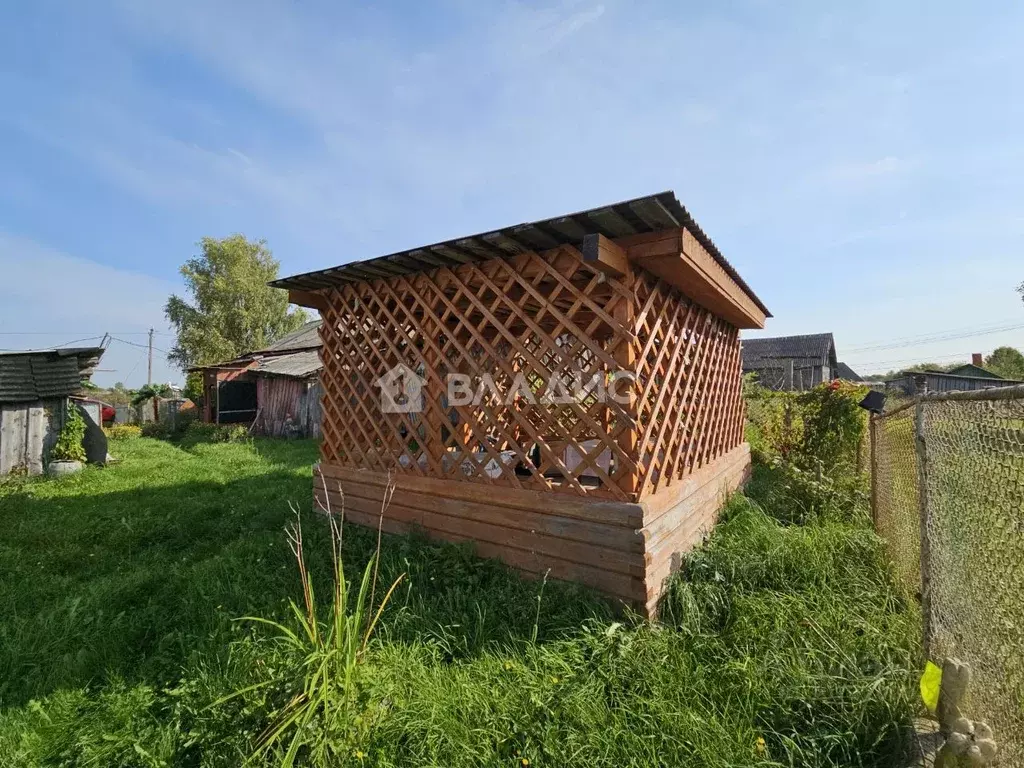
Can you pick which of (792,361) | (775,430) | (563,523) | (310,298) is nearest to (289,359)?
(310,298)

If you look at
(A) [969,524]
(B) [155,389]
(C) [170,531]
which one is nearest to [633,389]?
(A) [969,524]

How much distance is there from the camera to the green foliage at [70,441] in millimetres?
8008

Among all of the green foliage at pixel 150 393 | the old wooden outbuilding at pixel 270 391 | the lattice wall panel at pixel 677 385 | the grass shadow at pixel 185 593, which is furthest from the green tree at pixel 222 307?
the lattice wall panel at pixel 677 385

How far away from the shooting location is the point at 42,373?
795 centimetres

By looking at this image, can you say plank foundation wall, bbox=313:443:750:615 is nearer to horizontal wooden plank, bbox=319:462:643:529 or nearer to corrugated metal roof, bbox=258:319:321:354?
horizontal wooden plank, bbox=319:462:643:529

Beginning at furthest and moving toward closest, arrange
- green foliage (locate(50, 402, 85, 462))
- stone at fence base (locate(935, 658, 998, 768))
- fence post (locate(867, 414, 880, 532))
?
green foliage (locate(50, 402, 85, 462)), fence post (locate(867, 414, 880, 532)), stone at fence base (locate(935, 658, 998, 768))

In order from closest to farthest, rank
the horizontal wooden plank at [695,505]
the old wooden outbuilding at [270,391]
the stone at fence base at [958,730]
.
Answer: the stone at fence base at [958,730] → the horizontal wooden plank at [695,505] → the old wooden outbuilding at [270,391]

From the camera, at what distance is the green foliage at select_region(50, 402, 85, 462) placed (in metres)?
8.01

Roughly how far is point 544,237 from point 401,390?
6.30 ft

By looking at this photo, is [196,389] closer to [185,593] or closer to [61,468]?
[61,468]

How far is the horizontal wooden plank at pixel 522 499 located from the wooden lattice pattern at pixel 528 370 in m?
0.07

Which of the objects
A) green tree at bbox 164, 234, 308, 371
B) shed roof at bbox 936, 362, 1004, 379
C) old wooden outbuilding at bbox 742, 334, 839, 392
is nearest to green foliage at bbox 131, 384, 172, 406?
green tree at bbox 164, 234, 308, 371

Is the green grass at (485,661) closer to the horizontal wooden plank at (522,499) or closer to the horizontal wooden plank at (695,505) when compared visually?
the horizontal wooden plank at (695,505)

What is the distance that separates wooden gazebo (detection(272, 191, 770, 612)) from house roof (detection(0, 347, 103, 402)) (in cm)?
701
